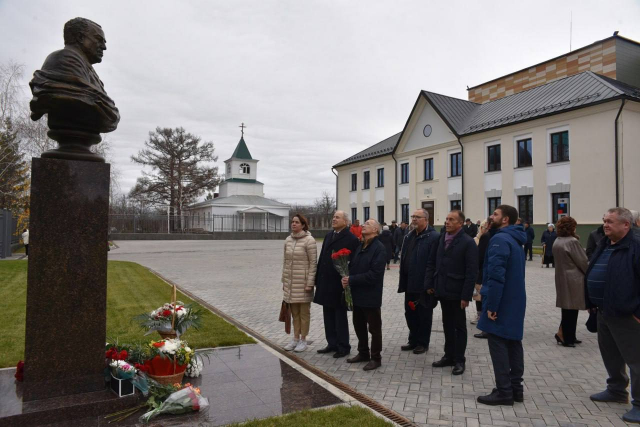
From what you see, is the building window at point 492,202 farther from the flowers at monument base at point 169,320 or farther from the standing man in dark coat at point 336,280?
the flowers at monument base at point 169,320

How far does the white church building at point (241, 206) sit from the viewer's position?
50188 millimetres

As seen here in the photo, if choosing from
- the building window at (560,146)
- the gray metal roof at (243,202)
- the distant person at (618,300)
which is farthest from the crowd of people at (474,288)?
the gray metal roof at (243,202)

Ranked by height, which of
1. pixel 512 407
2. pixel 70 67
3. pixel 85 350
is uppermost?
pixel 70 67

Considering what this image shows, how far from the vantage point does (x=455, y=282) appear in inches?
214

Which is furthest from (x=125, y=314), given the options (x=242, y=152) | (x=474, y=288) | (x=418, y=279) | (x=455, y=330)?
(x=242, y=152)

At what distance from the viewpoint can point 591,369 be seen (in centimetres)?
→ 553

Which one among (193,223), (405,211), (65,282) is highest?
(405,211)

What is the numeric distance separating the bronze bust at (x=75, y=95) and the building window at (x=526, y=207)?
→ 25.5 meters

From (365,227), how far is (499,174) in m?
24.3

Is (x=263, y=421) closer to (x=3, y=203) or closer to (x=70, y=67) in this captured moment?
(x=70, y=67)

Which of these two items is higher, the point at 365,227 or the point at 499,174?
the point at 499,174

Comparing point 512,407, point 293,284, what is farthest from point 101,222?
point 512,407

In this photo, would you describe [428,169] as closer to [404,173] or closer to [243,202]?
[404,173]

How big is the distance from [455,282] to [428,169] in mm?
28826
